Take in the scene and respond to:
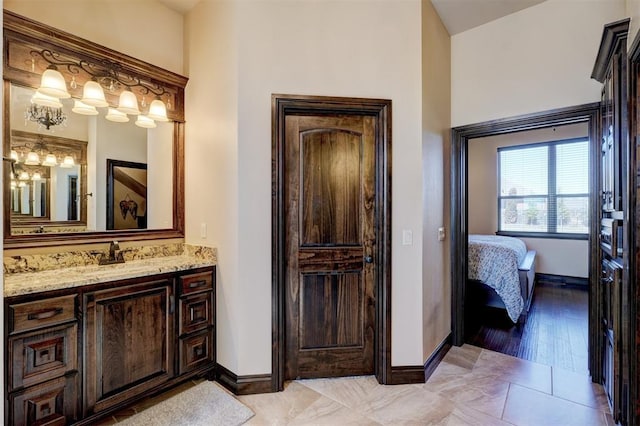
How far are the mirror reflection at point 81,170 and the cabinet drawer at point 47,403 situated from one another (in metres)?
1.02

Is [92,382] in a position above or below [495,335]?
above

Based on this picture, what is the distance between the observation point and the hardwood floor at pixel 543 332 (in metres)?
3.02

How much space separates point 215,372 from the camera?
8.77 feet

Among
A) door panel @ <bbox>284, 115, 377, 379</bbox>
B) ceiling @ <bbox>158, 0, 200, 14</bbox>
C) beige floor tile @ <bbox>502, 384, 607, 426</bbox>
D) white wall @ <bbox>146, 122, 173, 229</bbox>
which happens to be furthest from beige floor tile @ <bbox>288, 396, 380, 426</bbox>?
ceiling @ <bbox>158, 0, 200, 14</bbox>

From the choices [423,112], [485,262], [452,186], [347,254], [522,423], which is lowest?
[522,423]

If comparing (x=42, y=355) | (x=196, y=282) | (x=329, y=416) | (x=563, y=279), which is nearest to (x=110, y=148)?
(x=196, y=282)

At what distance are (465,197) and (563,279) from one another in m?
3.69

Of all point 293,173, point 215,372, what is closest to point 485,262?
point 293,173

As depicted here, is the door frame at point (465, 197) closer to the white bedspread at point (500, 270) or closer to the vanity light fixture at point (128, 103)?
the white bedspread at point (500, 270)

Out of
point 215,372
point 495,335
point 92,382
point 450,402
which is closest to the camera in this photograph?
point 92,382

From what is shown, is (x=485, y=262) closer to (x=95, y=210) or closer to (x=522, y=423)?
(x=522, y=423)

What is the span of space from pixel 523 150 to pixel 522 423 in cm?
516

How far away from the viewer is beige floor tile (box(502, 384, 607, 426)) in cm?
215

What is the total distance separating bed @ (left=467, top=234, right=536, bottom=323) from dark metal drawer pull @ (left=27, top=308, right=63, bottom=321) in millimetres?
3648
